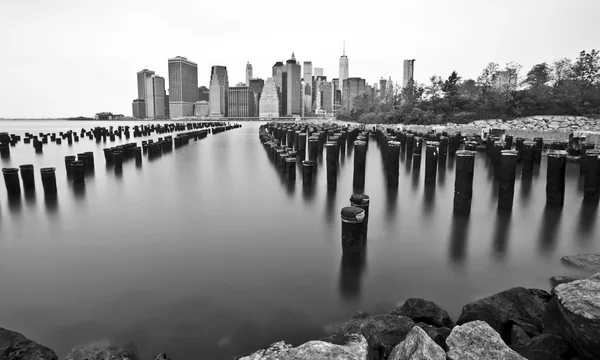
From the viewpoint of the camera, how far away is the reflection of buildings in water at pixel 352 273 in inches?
209

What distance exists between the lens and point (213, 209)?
988 centimetres

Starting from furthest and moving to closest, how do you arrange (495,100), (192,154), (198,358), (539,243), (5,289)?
(495,100), (192,154), (539,243), (5,289), (198,358)

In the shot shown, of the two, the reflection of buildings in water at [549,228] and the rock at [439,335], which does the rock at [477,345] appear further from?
the reflection of buildings in water at [549,228]

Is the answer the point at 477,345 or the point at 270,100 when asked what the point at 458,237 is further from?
the point at 270,100

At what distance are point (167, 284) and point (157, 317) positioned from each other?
35.5 inches

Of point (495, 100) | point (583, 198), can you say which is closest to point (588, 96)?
point (495, 100)

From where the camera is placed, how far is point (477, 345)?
118 inches

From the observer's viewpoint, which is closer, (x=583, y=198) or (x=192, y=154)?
(x=583, y=198)

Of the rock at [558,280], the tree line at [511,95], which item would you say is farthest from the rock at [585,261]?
the tree line at [511,95]

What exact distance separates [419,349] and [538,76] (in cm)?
4452

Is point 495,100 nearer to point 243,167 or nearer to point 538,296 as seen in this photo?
point 243,167

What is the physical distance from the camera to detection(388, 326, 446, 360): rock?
9.29 feet

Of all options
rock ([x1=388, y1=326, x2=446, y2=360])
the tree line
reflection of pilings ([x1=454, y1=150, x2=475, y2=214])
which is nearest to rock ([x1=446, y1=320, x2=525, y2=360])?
rock ([x1=388, y1=326, x2=446, y2=360])

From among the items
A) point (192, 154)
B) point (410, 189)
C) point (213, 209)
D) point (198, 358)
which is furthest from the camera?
point (192, 154)
